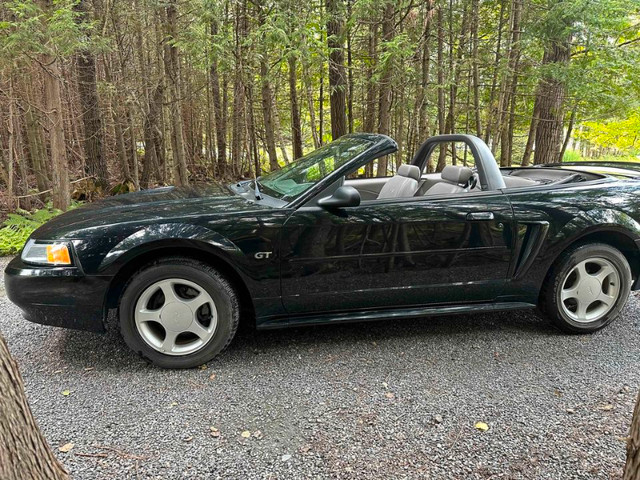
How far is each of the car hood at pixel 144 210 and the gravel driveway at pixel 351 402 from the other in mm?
872

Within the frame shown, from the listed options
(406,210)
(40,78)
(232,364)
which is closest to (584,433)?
(406,210)

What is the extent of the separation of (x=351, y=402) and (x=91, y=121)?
30.4 feet

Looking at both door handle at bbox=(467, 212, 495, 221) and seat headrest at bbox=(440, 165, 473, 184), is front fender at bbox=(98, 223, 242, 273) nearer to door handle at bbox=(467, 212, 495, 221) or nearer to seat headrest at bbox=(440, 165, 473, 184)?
door handle at bbox=(467, 212, 495, 221)

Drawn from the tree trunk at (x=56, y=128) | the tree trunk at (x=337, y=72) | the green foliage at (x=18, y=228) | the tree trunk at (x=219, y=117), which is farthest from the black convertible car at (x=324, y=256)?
the tree trunk at (x=219, y=117)

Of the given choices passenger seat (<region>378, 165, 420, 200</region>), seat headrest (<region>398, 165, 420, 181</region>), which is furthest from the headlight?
seat headrest (<region>398, 165, 420, 181</region>)

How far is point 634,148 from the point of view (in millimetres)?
11242

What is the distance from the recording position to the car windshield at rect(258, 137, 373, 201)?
2926 mm

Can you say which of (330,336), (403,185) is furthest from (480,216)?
(330,336)

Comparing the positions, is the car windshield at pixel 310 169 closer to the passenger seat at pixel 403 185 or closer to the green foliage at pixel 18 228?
the passenger seat at pixel 403 185

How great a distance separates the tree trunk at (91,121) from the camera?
28.5 ft

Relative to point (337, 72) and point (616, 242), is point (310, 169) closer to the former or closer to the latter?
point (616, 242)

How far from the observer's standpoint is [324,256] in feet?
9.05

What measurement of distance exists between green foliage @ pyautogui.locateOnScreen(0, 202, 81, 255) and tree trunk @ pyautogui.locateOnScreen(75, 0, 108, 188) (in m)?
2.65

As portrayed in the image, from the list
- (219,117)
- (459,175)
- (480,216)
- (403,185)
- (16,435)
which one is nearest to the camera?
(16,435)
